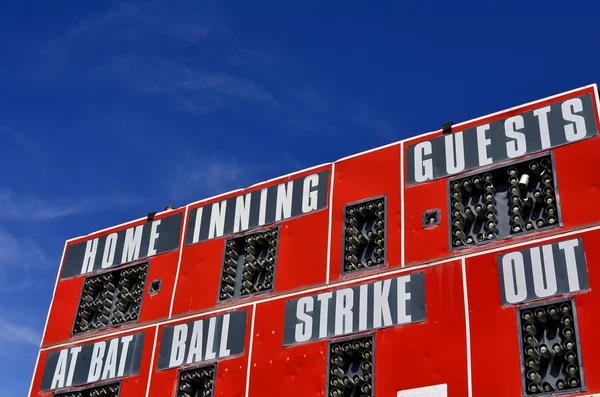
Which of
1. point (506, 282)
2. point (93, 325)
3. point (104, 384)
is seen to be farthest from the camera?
point (93, 325)

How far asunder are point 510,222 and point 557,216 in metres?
1.27

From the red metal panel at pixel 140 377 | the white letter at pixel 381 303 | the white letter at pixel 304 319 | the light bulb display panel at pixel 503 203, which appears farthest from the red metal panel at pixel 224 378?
the light bulb display panel at pixel 503 203

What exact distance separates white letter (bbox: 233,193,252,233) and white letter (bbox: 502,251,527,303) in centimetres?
918

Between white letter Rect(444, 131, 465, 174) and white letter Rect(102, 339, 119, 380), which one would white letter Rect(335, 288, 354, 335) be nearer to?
white letter Rect(444, 131, 465, 174)

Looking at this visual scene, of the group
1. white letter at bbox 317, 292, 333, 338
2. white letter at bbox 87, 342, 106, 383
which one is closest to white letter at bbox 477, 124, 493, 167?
white letter at bbox 317, 292, 333, 338

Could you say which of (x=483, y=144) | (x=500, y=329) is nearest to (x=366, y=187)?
(x=483, y=144)

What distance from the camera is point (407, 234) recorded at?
24312 mm

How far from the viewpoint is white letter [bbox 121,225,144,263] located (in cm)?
3050

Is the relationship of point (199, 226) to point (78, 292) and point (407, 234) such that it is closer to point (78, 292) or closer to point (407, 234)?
point (78, 292)

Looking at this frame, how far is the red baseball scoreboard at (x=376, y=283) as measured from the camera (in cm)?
2098

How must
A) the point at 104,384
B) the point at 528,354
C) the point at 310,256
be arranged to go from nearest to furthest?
the point at 528,354
the point at 310,256
the point at 104,384

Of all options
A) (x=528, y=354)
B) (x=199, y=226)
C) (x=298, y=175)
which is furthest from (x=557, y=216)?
(x=199, y=226)

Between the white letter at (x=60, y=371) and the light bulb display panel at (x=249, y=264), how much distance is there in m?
6.19

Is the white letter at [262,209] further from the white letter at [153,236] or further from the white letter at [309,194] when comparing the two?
the white letter at [153,236]
